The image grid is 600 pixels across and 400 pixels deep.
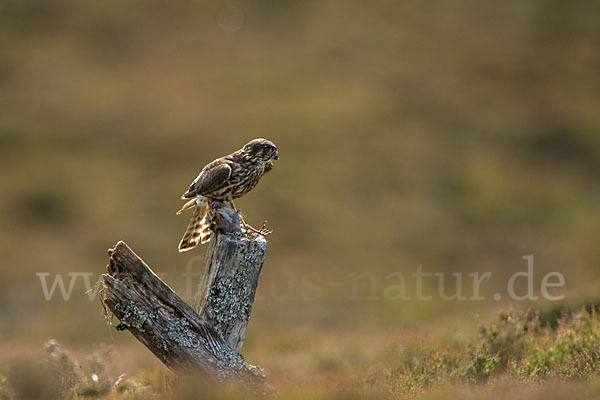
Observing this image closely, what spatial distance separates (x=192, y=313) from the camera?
23.6 feet

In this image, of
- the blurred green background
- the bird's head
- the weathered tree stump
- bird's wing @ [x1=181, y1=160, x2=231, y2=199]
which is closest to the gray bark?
the weathered tree stump

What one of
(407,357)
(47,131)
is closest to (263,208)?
(47,131)

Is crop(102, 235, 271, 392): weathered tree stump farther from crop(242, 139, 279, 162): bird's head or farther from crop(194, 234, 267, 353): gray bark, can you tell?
crop(242, 139, 279, 162): bird's head

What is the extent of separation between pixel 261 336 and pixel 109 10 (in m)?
58.1

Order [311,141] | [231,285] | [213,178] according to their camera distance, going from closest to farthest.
→ 1. [231,285]
2. [213,178]
3. [311,141]

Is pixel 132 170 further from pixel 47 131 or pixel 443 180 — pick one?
pixel 443 180

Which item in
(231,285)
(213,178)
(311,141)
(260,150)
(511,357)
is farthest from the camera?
(311,141)

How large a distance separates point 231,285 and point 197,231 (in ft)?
4.28

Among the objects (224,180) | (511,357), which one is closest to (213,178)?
(224,180)

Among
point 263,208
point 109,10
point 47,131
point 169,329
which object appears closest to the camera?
point 169,329

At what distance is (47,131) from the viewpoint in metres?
50.5

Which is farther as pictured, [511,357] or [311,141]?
[311,141]

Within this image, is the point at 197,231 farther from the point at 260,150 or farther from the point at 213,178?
the point at 260,150

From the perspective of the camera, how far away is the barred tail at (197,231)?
8414 millimetres
